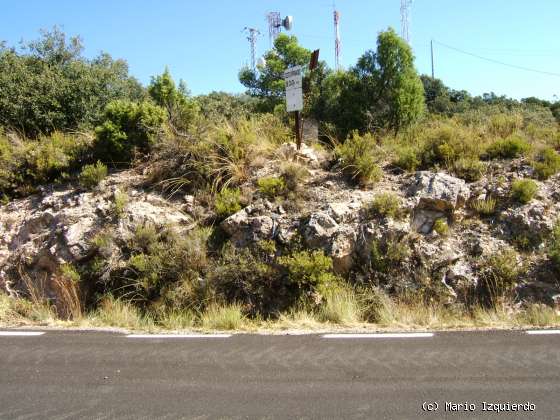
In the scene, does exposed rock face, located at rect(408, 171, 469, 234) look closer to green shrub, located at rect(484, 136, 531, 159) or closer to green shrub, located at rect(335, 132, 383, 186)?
green shrub, located at rect(335, 132, 383, 186)

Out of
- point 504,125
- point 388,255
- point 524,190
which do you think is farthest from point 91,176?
point 504,125

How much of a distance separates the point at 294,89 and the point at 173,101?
4376 millimetres

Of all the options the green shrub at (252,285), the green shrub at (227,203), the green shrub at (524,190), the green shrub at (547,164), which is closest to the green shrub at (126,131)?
the green shrub at (227,203)

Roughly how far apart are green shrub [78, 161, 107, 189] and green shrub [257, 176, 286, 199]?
356 cm

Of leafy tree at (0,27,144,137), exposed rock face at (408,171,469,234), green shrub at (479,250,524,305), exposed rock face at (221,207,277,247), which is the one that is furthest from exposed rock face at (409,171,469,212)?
leafy tree at (0,27,144,137)

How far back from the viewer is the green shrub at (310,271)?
724 cm

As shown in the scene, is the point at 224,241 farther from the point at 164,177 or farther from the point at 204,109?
the point at 204,109

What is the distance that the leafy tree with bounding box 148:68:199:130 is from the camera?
10.9 meters

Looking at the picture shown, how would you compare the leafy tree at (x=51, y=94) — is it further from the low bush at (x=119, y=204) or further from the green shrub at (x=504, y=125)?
the green shrub at (x=504, y=125)

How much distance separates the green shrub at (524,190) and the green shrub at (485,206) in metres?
0.38

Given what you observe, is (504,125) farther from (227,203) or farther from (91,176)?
(91,176)

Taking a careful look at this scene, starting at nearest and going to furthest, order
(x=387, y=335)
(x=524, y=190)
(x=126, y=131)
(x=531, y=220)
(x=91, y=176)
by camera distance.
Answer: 1. (x=387, y=335)
2. (x=531, y=220)
3. (x=524, y=190)
4. (x=91, y=176)
5. (x=126, y=131)

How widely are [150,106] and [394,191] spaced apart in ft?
19.3

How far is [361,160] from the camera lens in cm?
911
